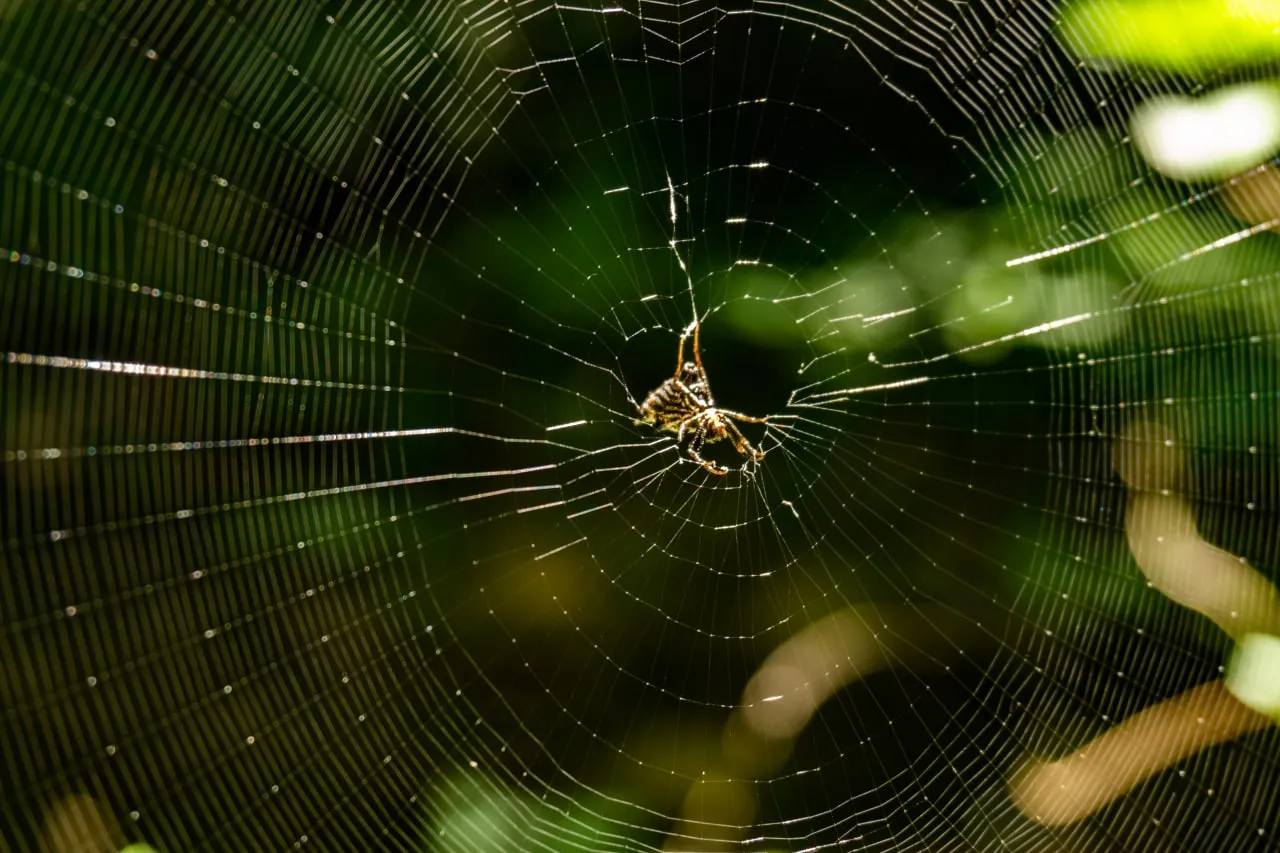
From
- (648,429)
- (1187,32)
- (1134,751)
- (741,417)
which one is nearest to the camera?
(1187,32)

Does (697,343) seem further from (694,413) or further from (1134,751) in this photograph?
(1134,751)

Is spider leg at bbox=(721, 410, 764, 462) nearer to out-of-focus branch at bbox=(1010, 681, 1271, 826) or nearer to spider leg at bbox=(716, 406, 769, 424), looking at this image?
spider leg at bbox=(716, 406, 769, 424)

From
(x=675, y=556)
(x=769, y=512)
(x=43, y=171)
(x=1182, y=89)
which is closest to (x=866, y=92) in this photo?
(x=1182, y=89)

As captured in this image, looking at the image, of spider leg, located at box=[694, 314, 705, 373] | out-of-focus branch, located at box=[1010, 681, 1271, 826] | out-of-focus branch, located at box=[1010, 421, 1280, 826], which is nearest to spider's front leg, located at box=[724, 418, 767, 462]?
spider leg, located at box=[694, 314, 705, 373]

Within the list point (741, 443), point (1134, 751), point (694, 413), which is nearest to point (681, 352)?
point (694, 413)

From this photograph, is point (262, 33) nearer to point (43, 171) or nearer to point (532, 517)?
point (43, 171)

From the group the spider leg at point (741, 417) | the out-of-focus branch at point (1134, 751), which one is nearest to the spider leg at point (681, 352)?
the spider leg at point (741, 417)
